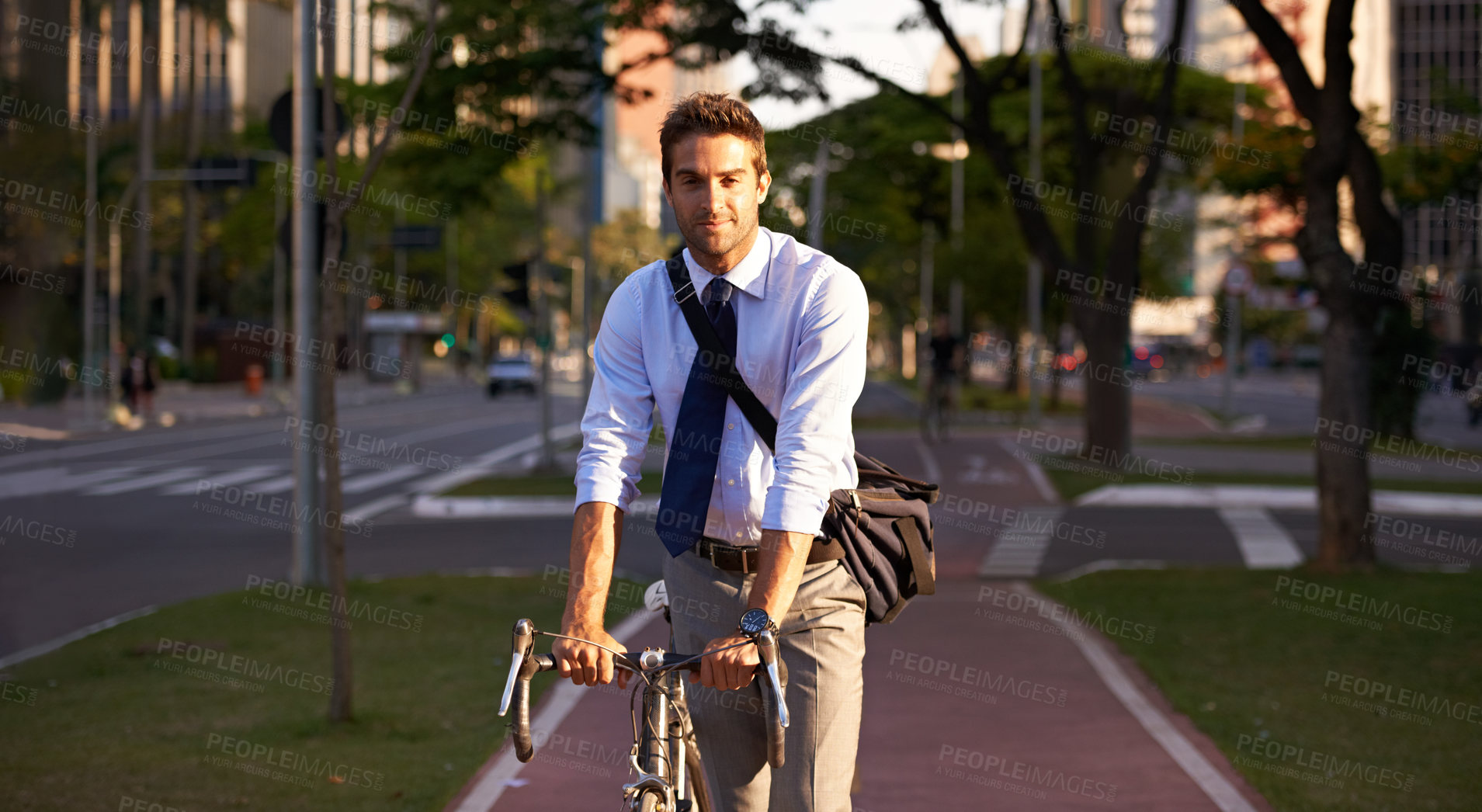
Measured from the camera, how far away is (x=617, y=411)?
290 cm

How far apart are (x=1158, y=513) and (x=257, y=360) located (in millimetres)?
52058

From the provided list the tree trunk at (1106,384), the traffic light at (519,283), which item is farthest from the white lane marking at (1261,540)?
the traffic light at (519,283)

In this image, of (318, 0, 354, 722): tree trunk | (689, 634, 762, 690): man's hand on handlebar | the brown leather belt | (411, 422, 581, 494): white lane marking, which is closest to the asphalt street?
(411, 422, 581, 494): white lane marking

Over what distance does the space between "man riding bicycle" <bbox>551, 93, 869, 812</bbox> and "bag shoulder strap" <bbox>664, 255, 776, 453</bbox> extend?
0.06 feet

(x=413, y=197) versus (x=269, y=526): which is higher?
(x=413, y=197)

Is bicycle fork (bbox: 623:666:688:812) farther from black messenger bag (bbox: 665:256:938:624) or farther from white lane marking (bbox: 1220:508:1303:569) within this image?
white lane marking (bbox: 1220:508:1303:569)

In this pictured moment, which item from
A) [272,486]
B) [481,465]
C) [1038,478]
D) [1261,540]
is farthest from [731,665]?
[481,465]

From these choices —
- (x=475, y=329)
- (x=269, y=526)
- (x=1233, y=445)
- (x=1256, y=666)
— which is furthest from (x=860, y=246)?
(x=475, y=329)

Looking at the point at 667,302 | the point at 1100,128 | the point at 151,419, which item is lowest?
the point at 151,419

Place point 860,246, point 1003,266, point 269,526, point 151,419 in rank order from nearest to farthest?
point 269,526
point 151,419
point 1003,266
point 860,246

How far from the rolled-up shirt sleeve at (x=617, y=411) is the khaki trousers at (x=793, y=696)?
11.0 inches

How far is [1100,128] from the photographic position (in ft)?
74.3

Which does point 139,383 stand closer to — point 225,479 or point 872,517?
point 225,479

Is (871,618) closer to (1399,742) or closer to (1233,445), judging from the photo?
(1399,742)
